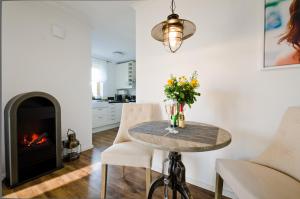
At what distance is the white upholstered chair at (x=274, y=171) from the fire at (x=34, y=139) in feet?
7.32

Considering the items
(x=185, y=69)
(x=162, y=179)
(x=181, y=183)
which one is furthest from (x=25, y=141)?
(x=185, y=69)

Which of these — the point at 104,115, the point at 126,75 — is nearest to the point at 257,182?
the point at 104,115

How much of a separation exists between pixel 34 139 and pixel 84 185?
962 mm

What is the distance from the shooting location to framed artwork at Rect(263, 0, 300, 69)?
4.01 feet

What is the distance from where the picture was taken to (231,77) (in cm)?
151

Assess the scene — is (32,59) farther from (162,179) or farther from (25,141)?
(162,179)

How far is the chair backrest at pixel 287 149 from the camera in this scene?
3.37ft

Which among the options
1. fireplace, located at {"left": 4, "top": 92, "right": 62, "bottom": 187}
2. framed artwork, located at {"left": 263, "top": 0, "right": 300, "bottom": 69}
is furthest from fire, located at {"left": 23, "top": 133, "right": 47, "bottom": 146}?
framed artwork, located at {"left": 263, "top": 0, "right": 300, "bottom": 69}

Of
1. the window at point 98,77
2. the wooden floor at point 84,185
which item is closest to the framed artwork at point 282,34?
the wooden floor at point 84,185

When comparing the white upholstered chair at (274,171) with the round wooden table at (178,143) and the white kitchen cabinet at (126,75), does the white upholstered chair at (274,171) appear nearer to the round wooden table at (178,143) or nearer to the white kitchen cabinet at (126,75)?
the round wooden table at (178,143)

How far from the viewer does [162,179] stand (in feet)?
4.33

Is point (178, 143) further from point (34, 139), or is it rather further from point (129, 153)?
point (34, 139)

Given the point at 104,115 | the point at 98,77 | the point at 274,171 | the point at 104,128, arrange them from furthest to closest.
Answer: the point at 98,77 → the point at 104,128 → the point at 104,115 → the point at 274,171

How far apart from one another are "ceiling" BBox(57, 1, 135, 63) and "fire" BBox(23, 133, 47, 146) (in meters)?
2.01
